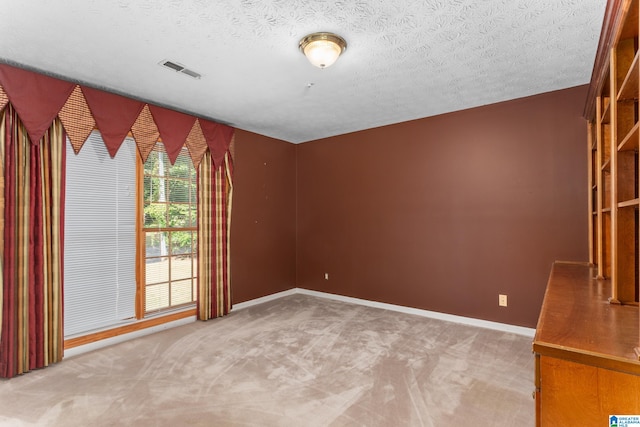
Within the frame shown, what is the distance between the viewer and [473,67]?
8.86 ft

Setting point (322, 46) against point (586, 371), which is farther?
point (322, 46)

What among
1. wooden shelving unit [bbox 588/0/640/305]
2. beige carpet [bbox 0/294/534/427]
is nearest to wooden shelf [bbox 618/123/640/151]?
wooden shelving unit [bbox 588/0/640/305]

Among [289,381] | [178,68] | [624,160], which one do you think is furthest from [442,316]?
[178,68]

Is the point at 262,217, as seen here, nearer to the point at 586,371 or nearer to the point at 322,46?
the point at 322,46

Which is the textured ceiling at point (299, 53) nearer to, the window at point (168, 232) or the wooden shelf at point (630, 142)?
the window at point (168, 232)

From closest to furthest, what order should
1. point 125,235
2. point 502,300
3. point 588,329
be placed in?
point 588,329
point 125,235
point 502,300

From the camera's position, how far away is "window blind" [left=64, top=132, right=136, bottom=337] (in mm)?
2982

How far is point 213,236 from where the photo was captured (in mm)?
4066

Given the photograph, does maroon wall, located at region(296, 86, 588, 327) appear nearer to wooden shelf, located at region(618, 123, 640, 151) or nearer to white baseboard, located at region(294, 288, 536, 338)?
white baseboard, located at region(294, 288, 536, 338)

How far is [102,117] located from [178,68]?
1.02 meters

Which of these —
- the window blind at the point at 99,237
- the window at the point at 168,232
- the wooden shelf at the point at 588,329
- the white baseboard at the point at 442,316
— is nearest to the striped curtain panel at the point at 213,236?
the window at the point at 168,232

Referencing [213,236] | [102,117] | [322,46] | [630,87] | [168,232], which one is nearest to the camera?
[630,87]

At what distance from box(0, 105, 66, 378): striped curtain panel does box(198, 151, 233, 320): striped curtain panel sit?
1.38 meters

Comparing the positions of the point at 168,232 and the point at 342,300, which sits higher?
the point at 168,232
